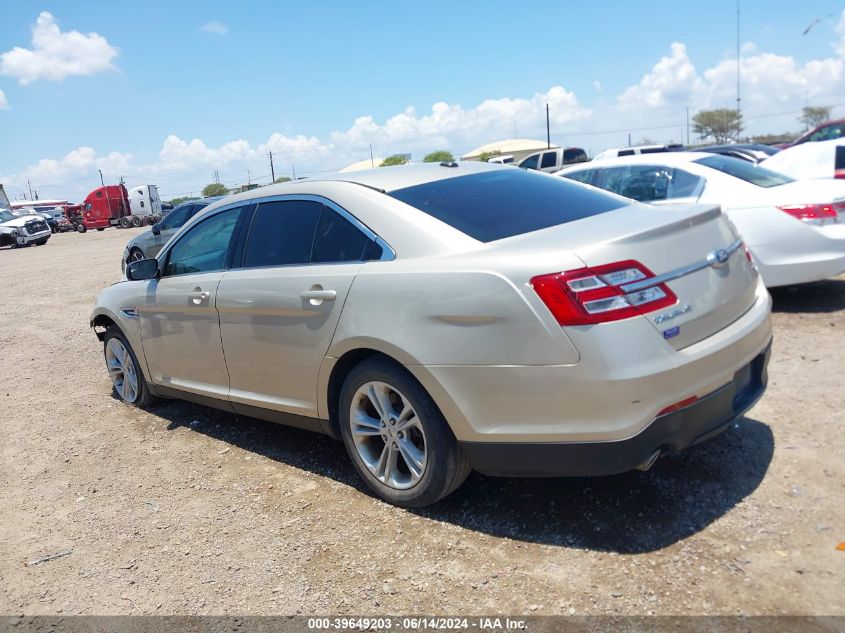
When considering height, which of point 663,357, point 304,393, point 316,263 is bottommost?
point 304,393

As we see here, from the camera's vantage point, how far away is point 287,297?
3650mm

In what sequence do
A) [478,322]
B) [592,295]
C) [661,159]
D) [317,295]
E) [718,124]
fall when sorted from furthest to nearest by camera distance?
[718,124]
[661,159]
[317,295]
[478,322]
[592,295]

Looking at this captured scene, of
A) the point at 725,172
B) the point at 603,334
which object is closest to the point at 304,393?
the point at 603,334

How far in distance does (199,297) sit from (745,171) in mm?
5351

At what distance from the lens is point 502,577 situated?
279cm

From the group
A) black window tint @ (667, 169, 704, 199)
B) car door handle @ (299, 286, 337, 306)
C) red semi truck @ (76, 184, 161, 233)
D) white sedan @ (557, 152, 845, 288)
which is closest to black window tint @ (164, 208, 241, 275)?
car door handle @ (299, 286, 337, 306)

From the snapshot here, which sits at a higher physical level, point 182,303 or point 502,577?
point 182,303

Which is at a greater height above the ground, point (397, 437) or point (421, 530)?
point (397, 437)

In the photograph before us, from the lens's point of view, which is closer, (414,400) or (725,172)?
(414,400)

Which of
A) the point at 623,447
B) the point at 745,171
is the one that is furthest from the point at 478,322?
the point at 745,171

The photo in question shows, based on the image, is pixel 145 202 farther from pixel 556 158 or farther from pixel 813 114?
pixel 813 114

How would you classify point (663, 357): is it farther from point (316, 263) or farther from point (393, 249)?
point (316, 263)

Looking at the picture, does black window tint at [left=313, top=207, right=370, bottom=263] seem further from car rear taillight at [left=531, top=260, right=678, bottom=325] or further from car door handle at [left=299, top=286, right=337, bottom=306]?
car rear taillight at [left=531, top=260, right=678, bottom=325]

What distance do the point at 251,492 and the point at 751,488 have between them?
2622mm
